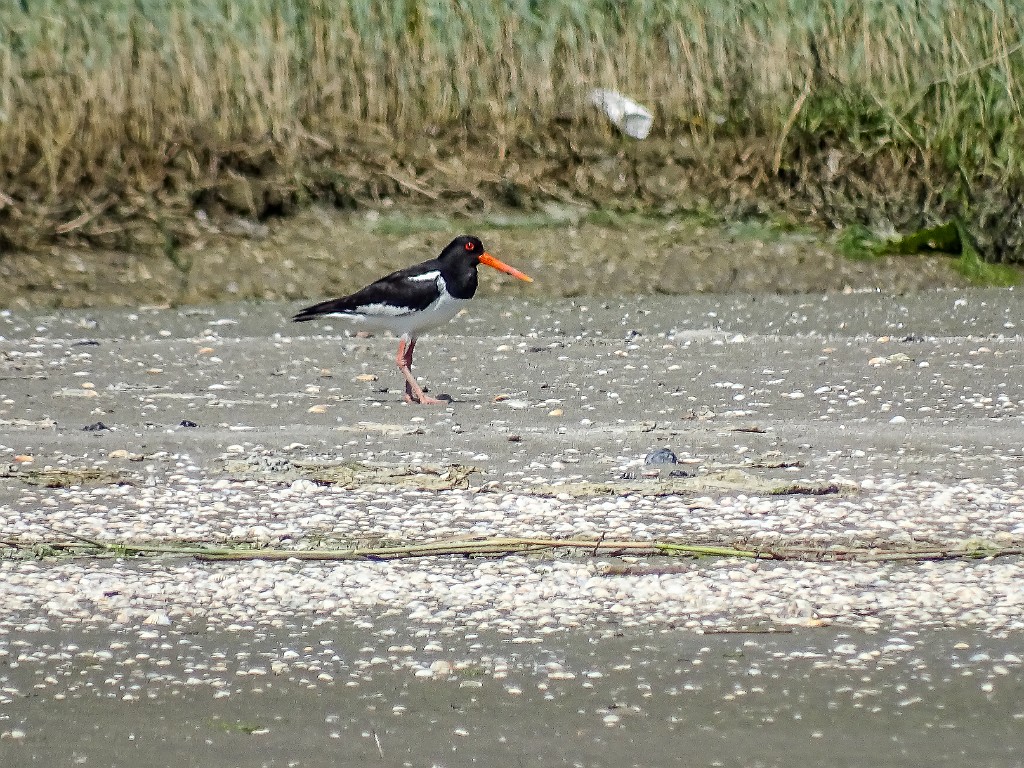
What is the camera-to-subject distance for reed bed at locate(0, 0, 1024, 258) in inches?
477

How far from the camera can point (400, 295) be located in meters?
8.76

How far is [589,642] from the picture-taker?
4238mm

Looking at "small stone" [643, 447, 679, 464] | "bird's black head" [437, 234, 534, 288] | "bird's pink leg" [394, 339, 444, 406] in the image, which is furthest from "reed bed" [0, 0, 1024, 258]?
"small stone" [643, 447, 679, 464]

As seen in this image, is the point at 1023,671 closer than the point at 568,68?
Yes

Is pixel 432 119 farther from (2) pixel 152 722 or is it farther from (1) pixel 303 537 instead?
(2) pixel 152 722

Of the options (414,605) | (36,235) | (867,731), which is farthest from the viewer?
(36,235)

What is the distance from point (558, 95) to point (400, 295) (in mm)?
4107

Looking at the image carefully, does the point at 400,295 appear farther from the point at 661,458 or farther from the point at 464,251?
the point at 661,458

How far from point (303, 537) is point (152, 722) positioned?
150 centimetres

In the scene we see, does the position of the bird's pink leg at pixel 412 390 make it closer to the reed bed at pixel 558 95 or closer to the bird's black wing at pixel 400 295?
the bird's black wing at pixel 400 295

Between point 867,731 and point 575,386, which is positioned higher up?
point 867,731

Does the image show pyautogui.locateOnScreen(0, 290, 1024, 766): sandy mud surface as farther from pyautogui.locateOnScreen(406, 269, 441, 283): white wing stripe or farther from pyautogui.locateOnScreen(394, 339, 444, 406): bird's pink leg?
pyautogui.locateOnScreen(406, 269, 441, 283): white wing stripe

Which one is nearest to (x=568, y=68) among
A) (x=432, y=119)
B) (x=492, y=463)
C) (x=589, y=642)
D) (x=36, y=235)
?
(x=432, y=119)

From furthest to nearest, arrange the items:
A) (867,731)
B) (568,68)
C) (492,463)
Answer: (568,68) → (492,463) → (867,731)
